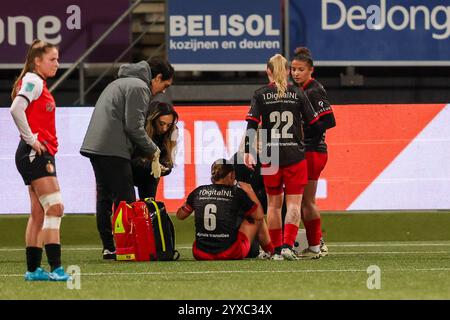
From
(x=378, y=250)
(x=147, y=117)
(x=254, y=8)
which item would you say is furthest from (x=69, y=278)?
(x=254, y=8)

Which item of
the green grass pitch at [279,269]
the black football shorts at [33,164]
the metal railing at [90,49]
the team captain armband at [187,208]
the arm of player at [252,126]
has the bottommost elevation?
the green grass pitch at [279,269]

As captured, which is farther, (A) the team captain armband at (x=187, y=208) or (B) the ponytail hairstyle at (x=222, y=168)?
(A) the team captain armband at (x=187, y=208)

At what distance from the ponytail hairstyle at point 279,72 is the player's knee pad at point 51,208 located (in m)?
2.70

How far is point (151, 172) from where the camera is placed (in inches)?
458

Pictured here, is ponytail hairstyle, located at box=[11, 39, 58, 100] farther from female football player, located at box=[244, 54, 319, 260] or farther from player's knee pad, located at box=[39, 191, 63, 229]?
female football player, located at box=[244, 54, 319, 260]

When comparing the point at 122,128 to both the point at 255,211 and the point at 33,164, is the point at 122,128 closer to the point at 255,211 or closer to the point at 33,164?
the point at 255,211

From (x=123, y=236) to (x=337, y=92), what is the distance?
22.3ft

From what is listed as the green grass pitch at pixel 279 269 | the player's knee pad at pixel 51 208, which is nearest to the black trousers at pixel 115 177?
the green grass pitch at pixel 279 269

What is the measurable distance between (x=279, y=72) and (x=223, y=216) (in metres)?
1.30

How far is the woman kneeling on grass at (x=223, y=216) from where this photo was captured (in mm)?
11250

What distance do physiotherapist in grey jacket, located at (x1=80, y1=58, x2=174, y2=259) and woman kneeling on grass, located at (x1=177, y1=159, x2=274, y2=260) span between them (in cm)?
55

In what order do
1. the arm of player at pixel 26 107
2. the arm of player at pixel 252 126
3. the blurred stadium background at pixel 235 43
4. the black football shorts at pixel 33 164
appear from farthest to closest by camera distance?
the blurred stadium background at pixel 235 43 → the arm of player at pixel 252 126 → the black football shorts at pixel 33 164 → the arm of player at pixel 26 107

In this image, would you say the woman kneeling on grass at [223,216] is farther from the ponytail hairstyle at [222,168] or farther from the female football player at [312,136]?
the female football player at [312,136]
